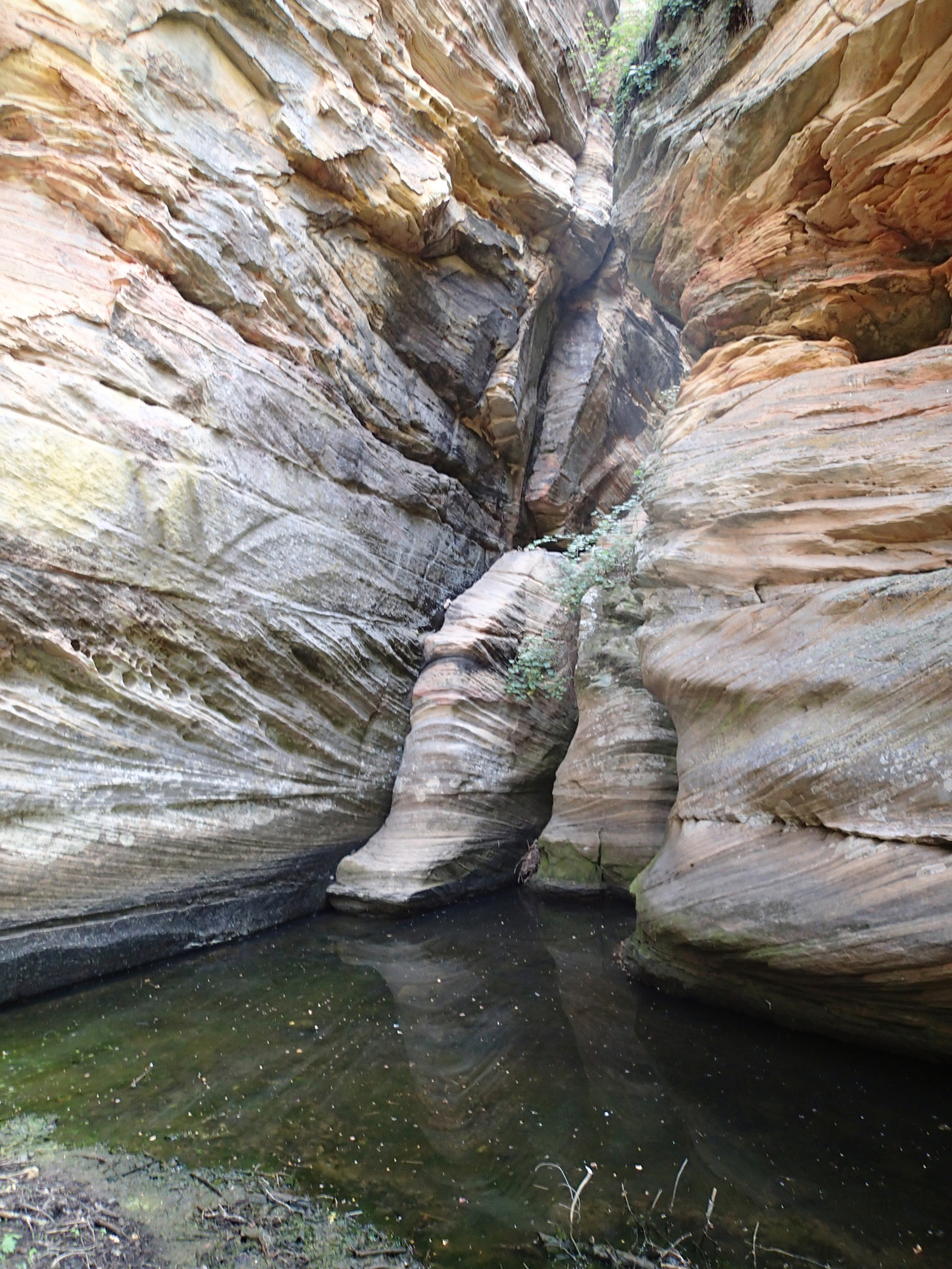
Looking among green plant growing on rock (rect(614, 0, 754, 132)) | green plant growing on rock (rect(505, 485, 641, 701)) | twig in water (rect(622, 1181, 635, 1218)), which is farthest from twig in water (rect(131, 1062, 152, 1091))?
green plant growing on rock (rect(614, 0, 754, 132))

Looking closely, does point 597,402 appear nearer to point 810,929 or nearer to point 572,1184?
point 810,929

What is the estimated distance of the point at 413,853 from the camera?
27.0 ft

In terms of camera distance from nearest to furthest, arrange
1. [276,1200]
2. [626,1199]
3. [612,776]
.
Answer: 1. [276,1200]
2. [626,1199]
3. [612,776]

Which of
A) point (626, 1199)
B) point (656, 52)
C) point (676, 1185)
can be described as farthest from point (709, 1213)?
point (656, 52)

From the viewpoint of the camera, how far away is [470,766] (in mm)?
9000

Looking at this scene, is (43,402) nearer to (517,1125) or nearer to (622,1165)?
(517,1125)

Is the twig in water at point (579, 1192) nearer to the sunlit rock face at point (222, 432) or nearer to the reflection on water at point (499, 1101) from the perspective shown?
the reflection on water at point (499, 1101)

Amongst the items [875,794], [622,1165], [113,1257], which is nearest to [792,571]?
[875,794]

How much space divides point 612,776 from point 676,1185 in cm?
542

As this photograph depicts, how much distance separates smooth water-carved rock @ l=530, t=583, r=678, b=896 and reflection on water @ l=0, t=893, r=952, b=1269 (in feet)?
7.51

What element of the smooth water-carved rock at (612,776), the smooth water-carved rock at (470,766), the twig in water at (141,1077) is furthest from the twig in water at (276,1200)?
the smooth water-carved rock at (612,776)

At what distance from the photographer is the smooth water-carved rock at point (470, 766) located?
8.12m

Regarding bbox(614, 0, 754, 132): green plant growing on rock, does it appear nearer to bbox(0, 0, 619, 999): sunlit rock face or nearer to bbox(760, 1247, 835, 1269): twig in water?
bbox(0, 0, 619, 999): sunlit rock face

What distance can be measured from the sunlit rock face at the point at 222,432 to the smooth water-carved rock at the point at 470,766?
439mm
